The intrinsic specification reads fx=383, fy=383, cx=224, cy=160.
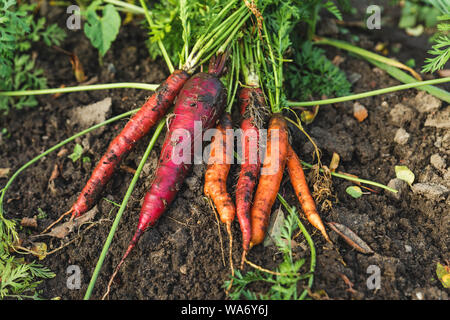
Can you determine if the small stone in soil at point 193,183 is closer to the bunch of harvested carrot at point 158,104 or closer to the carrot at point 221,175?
the carrot at point 221,175

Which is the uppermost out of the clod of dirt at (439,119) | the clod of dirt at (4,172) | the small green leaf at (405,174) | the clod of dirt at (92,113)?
the clod of dirt at (92,113)

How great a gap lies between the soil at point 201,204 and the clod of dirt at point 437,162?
1.4 inches

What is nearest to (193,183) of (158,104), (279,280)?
(158,104)

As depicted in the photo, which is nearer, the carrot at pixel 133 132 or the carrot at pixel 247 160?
the carrot at pixel 247 160

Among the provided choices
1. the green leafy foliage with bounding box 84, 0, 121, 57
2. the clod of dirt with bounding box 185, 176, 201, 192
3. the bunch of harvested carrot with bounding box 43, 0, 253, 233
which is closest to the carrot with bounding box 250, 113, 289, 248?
the clod of dirt with bounding box 185, 176, 201, 192

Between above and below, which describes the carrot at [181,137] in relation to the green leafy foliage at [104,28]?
below

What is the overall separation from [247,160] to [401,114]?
Answer: 49.7 inches

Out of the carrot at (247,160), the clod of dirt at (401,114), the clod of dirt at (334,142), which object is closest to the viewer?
the carrot at (247,160)

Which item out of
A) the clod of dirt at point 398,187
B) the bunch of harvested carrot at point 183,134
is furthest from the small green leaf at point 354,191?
the bunch of harvested carrot at point 183,134

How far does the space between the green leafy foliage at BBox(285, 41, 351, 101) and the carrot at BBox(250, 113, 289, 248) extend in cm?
51

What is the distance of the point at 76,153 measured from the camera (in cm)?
271

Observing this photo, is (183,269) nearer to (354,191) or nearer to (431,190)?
(354,191)

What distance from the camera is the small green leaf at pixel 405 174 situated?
98.7 inches

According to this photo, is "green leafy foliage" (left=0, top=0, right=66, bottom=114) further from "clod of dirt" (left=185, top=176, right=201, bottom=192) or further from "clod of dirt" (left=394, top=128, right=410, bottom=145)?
"clod of dirt" (left=394, top=128, right=410, bottom=145)
